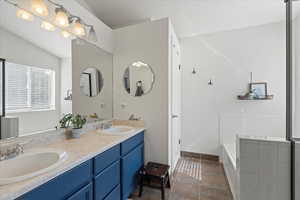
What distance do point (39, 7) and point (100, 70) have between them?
1.05 metres

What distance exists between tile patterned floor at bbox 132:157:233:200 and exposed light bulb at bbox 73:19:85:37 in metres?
2.13

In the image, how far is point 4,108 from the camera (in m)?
1.18

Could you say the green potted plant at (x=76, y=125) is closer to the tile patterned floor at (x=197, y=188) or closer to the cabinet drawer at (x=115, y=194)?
the cabinet drawer at (x=115, y=194)

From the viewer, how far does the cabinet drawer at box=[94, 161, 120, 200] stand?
128cm

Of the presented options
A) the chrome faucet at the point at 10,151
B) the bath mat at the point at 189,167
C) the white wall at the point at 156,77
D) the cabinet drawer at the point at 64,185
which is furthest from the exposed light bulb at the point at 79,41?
the bath mat at the point at 189,167

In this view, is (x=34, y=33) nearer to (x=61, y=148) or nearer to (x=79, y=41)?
(x=79, y=41)

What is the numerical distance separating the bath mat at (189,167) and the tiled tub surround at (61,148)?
1.24m

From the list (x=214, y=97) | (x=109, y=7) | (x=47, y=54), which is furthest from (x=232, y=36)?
(x=47, y=54)

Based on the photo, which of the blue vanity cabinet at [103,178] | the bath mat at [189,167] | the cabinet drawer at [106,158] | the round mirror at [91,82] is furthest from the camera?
the bath mat at [189,167]

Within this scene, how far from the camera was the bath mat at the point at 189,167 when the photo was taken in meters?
2.41

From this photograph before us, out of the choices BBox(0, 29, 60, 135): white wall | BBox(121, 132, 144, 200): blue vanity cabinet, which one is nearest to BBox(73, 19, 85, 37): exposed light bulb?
BBox(0, 29, 60, 135): white wall

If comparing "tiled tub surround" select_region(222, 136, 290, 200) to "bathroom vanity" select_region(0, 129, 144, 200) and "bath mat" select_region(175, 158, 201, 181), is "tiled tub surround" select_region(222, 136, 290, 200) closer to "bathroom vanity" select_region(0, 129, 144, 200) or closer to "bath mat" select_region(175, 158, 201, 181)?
"bath mat" select_region(175, 158, 201, 181)

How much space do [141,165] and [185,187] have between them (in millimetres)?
691

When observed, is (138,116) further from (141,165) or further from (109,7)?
(109,7)
